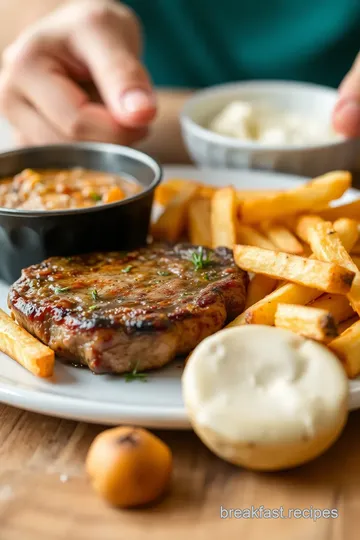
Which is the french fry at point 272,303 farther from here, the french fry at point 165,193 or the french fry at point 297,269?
the french fry at point 165,193

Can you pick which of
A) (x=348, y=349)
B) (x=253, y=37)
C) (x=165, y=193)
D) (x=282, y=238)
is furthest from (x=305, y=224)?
(x=253, y=37)

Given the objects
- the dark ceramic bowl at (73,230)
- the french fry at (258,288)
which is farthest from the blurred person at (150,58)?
the french fry at (258,288)

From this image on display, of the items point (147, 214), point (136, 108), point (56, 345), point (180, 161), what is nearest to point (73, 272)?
point (56, 345)

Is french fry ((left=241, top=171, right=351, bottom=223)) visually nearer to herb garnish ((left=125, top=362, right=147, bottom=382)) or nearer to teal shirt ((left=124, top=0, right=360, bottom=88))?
herb garnish ((left=125, top=362, right=147, bottom=382))

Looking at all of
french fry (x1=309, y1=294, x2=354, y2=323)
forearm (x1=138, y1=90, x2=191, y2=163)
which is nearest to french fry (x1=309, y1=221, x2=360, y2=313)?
french fry (x1=309, y1=294, x2=354, y2=323)

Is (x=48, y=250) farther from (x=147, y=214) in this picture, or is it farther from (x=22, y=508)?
(x=22, y=508)

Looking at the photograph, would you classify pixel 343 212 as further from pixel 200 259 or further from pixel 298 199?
pixel 200 259
